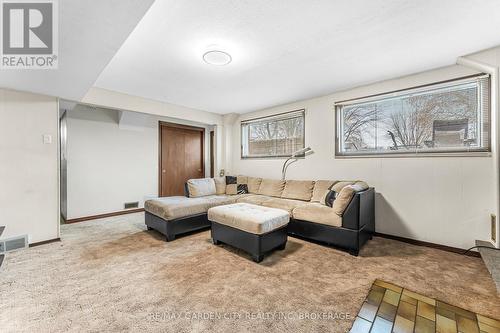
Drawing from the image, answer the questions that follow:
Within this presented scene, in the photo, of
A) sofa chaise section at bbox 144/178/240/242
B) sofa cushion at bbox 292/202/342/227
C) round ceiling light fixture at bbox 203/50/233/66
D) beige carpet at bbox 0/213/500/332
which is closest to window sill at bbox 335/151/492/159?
sofa cushion at bbox 292/202/342/227

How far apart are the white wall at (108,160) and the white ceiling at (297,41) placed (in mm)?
1337

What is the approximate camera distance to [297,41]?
7.16 feet

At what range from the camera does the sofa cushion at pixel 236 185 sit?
181 inches

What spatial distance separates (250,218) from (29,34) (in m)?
2.50

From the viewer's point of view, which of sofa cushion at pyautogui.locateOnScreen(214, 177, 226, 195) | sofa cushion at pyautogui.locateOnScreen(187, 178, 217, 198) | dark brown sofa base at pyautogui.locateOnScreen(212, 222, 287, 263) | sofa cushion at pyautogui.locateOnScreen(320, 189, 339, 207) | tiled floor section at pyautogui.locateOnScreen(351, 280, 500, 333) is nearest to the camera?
tiled floor section at pyautogui.locateOnScreen(351, 280, 500, 333)

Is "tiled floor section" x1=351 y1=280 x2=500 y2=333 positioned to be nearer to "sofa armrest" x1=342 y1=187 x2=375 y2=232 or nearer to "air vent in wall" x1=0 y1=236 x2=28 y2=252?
"sofa armrest" x1=342 y1=187 x2=375 y2=232

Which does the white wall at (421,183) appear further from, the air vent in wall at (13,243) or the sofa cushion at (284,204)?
the air vent in wall at (13,243)

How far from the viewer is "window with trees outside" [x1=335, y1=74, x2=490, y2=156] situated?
104 inches

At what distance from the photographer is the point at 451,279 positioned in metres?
2.10

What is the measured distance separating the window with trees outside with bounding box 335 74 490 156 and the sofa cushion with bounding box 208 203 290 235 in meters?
1.81

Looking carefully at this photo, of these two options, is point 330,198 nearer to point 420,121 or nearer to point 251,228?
point 251,228

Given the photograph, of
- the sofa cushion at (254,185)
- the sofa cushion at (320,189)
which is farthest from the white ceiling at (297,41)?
the sofa cushion at (254,185)

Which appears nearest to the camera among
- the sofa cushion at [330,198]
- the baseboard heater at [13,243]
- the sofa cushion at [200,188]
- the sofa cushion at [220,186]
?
the baseboard heater at [13,243]

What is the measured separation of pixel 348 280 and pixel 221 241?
1.57m
